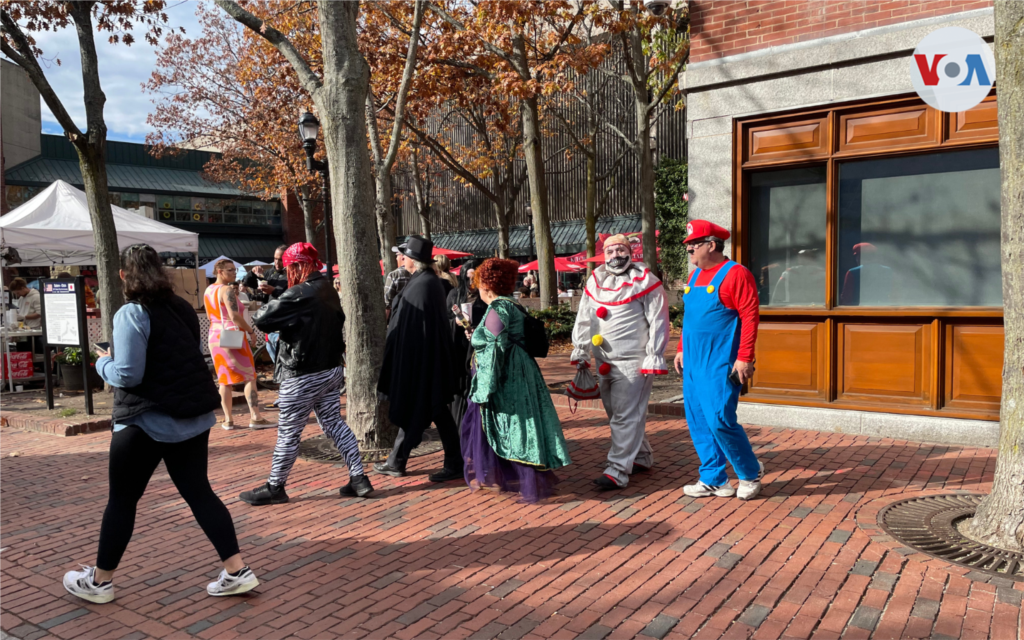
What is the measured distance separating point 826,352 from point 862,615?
4099mm

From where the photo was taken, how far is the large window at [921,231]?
664cm

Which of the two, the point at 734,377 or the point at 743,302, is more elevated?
the point at 743,302

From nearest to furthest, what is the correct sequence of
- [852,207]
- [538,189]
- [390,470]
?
[390,470], [852,207], [538,189]

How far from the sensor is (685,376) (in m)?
5.33

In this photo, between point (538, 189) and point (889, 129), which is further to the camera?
point (538, 189)

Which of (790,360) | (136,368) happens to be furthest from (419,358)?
(790,360)

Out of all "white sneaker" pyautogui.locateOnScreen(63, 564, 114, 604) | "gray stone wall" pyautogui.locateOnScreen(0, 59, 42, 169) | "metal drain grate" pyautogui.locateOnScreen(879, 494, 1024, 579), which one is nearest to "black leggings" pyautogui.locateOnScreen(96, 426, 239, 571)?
"white sneaker" pyautogui.locateOnScreen(63, 564, 114, 604)

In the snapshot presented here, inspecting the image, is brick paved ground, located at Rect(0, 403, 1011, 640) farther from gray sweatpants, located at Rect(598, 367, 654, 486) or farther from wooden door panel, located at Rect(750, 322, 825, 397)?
wooden door panel, located at Rect(750, 322, 825, 397)

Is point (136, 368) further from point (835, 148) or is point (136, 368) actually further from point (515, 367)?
point (835, 148)

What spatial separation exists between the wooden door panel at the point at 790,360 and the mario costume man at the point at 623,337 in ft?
7.93

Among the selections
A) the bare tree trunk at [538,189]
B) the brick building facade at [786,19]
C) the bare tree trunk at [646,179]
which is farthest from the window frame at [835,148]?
the bare tree trunk at [646,179]

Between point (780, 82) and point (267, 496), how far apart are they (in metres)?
5.88

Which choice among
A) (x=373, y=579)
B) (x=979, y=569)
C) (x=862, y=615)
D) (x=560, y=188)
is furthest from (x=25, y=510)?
(x=560, y=188)

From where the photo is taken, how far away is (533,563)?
4207mm
